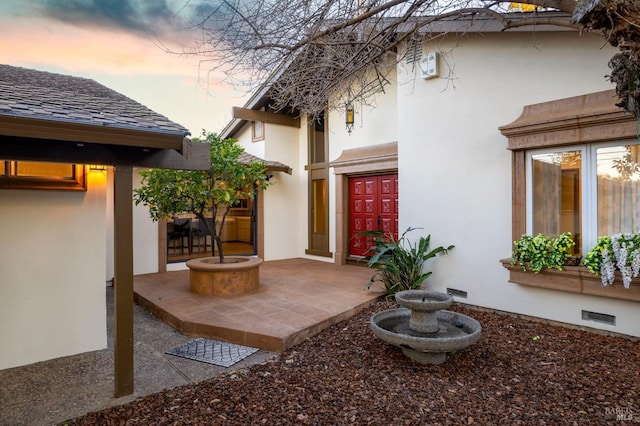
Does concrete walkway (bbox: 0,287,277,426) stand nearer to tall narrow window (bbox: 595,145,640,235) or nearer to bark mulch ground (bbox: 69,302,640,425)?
bark mulch ground (bbox: 69,302,640,425)

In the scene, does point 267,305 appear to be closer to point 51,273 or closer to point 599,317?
point 51,273

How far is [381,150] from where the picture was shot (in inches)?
354

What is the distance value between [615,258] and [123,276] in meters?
5.46

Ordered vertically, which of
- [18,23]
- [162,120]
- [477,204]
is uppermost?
[18,23]

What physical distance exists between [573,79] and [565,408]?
4.22 m

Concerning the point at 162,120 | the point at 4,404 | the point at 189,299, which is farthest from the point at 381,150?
the point at 4,404

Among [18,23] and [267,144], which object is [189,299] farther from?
[18,23]

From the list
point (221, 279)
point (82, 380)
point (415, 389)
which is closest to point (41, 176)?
point (82, 380)

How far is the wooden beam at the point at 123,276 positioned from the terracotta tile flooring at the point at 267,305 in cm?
153

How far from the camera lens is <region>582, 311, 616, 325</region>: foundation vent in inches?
190

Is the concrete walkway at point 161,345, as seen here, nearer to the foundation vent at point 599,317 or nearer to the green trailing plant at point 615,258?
the foundation vent at point 599,317

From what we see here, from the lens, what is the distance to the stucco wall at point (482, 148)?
511cm

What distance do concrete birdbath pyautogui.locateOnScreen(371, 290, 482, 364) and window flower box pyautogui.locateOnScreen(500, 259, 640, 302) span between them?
5.12 ft

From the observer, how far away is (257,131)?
1114 cm
